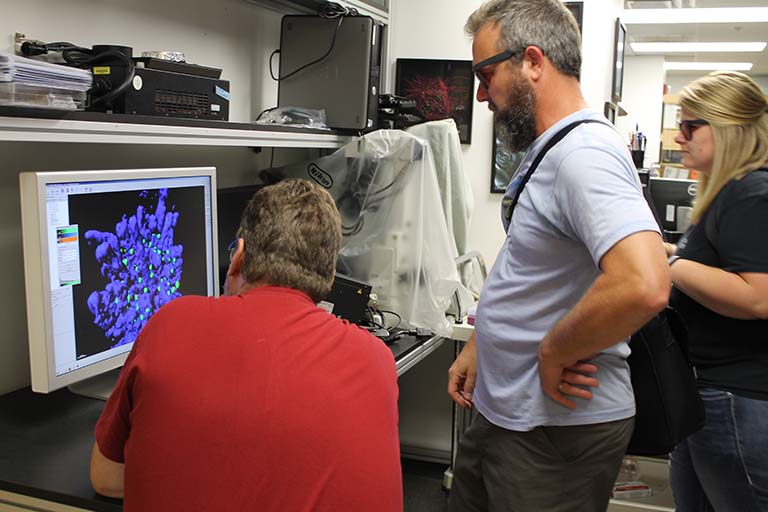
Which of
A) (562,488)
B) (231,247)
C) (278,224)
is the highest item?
(278,224)

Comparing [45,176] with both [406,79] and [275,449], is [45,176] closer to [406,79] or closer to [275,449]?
[275,449]

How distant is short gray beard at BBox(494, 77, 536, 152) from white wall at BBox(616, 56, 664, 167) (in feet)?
28.7

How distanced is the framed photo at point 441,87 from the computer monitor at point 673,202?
1.35 metres

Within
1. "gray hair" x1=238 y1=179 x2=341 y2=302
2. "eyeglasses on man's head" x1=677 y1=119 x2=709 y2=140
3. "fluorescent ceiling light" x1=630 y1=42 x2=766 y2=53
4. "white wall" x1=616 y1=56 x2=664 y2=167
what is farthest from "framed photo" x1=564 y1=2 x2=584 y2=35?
"white wall" x1=616 y1=56 x2=664 y2=167

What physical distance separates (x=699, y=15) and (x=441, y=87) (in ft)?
12.7

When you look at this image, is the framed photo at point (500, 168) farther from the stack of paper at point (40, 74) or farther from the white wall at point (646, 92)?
the white wall at point (646, 92)

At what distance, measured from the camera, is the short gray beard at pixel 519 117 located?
1347 mm

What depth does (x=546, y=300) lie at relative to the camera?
1.28m

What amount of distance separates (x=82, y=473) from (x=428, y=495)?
70.6 inches

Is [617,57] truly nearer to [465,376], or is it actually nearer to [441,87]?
[441,87]

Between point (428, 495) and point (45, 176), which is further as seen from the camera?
point (428, 495)

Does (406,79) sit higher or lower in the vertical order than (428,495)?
higher

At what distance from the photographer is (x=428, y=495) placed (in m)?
2.80

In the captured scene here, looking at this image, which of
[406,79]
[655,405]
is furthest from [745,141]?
[406,79]
